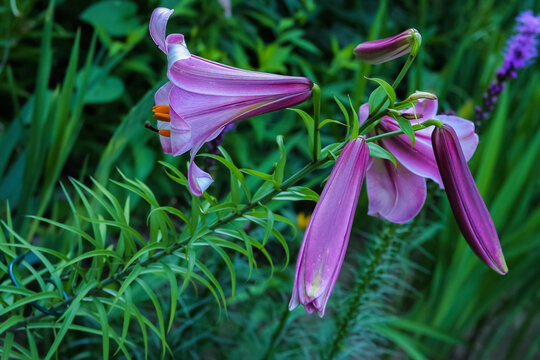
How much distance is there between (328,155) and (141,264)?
265 millimetres

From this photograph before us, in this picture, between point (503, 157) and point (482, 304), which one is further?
point (503, 157)

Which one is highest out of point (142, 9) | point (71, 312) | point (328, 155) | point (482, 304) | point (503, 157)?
point (328, 155)

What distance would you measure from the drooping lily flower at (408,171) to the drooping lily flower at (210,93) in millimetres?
126

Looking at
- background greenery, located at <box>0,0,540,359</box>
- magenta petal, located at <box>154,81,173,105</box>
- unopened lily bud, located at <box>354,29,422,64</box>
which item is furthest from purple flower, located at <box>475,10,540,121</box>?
magenta petal, located at <box>154,81,173,105</box>

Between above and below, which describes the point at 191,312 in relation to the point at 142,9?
below

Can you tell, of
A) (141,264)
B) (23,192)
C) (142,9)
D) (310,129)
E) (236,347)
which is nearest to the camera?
(310,129)

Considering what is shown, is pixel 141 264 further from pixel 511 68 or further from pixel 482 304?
pixel 482 304

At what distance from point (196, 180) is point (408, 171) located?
25 cm

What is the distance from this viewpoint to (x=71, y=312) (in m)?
0.60

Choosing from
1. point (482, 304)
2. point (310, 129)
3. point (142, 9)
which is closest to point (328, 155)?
point (310, 129)

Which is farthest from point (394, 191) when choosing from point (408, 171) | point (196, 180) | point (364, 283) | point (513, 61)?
point (513, 61)

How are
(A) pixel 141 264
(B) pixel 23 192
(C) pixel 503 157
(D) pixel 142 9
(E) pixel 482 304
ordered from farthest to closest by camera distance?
(D) pixel 142 9, (C) pixel 503 157, (E) pixel 482 304, (B) pixel 23 192, (A) pixel 141 264

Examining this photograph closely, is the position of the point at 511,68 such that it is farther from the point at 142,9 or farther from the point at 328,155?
the point at 142,9

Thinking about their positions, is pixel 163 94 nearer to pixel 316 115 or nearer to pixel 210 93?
pixel 210 93
